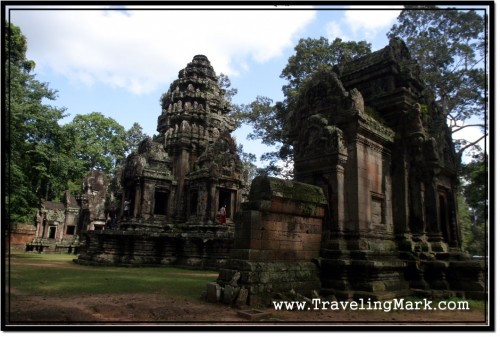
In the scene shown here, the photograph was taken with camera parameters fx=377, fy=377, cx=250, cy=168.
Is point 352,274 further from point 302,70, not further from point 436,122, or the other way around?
point 302,70

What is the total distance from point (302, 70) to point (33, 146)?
18.2 m

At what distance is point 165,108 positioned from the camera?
91.3 ft

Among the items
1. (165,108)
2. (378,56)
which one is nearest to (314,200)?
(378,56)

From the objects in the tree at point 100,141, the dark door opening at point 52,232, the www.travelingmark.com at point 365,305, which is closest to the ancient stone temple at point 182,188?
the www.travelingmark.com at point 365,305

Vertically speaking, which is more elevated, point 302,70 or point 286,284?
point 302,70

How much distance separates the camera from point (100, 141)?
46.9m

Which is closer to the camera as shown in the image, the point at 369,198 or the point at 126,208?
the point at 369,198

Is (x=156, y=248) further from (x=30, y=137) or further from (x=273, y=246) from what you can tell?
(x=273, y=246)

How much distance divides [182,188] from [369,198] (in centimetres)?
1612

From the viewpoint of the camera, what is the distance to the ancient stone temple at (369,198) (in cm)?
766

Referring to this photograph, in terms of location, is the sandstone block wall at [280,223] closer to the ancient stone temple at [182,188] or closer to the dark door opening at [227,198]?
the ancient stone temple at [182,188]

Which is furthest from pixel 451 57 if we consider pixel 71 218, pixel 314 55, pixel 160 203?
pixel 71 218

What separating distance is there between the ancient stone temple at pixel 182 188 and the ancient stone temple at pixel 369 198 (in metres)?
10.9

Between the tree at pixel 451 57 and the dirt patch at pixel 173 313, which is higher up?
the tree at pixel 451 57
